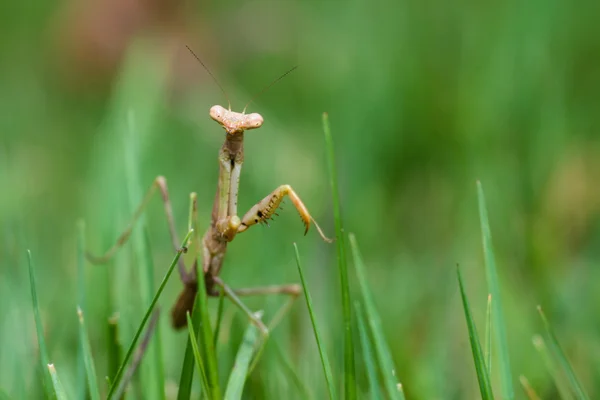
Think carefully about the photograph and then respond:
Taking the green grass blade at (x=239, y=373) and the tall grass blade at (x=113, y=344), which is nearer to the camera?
the green grass blade at (x=239, y=373)

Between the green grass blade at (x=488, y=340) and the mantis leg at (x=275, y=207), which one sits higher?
the mantis leg at (x=275, y=207)

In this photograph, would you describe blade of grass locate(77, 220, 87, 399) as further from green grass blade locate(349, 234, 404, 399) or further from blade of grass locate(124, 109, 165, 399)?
green grass blade locate(349, 234, 404, 399)

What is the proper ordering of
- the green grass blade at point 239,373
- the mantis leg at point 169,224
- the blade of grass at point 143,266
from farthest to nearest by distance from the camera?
the mantis leg at point 169,224 → the blade of grass at point 143,266 → the green grass blade at point 239,373

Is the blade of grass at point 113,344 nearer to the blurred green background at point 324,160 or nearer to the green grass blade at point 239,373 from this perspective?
Answer: the blurred green background at point 324,160

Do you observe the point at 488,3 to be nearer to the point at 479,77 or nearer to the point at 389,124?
the point at 479,77

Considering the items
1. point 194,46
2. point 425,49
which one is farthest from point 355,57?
point 194,46

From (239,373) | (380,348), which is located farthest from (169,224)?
(380,348)

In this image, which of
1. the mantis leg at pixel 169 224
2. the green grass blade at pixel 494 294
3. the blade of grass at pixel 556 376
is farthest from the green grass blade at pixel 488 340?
the mantis leg at pixel 169 224
